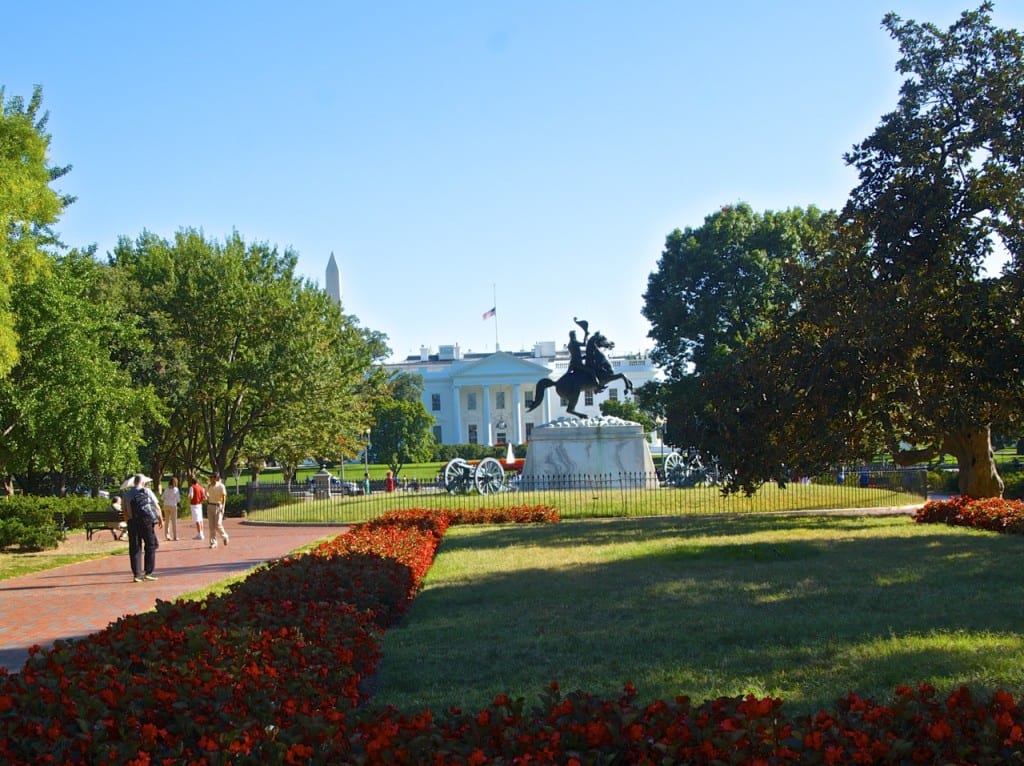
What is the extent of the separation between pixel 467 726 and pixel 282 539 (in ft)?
58.3

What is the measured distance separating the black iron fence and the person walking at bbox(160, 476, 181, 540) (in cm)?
392

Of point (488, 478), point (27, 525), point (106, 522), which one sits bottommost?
point (106, 522)

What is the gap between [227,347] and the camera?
112 feet

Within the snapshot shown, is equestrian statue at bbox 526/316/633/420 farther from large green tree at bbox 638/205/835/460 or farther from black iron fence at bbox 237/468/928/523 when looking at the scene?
large green tree at bbox 638/205/835/460

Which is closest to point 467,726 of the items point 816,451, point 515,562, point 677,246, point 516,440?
point 515,562

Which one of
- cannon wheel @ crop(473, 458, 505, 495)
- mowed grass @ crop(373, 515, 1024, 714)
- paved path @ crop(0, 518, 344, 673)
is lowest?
mowed grass @ crop(373, 515, 1024, 714)

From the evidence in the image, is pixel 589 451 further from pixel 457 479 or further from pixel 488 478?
pixel 457 479

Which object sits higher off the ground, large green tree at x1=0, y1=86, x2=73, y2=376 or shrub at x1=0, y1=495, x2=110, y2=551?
large green tree at x1=0, y1=86, x2=73, y2=376

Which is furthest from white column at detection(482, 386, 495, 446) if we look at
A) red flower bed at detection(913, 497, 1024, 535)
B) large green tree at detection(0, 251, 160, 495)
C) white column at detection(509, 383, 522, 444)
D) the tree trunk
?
red flower bed at detection(913, 497, 1024, 535)

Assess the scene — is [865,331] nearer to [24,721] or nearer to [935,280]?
[935,280]

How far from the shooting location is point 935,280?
13.4m

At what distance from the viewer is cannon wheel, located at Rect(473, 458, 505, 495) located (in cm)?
2950

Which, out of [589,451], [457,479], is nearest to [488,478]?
[457,479]

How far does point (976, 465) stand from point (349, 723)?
60.5 feet
